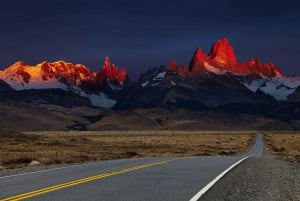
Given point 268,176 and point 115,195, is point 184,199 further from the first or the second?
point 268,176

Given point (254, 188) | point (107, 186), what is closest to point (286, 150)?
point (254, 188)

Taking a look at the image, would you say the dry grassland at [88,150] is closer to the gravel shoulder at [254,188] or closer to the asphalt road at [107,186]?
the asphalt road at [107,186]

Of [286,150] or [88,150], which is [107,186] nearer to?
[88,150]

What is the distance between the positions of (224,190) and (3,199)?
27.6 feet

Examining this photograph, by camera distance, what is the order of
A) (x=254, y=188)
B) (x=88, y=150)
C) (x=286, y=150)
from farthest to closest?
(x=286, y=150)
(x=88, y=150)
(x=254, y=188)

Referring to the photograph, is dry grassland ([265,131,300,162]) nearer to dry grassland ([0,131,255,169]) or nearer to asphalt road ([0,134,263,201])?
dry grassland ([0,131,255,169])

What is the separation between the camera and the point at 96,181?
22.5 meters

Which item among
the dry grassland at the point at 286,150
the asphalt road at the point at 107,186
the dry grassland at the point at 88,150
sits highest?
the asphalt road at the point at 107,186

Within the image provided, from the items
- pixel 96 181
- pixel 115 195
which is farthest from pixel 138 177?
pixel 115 195

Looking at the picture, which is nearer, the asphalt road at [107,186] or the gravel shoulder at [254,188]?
the asphalt road at [107,186]

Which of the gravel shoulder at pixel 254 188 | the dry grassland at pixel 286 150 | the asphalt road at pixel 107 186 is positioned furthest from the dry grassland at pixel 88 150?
the gravel shoulder at pixel 254 188

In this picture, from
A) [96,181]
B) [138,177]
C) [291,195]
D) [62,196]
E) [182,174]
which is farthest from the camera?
[182,174]

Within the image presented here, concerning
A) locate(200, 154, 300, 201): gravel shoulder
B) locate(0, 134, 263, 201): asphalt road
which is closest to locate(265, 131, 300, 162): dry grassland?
locate(200, 154, 300, 201): gravel shoulder

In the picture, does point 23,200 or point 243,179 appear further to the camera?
point 243,179
